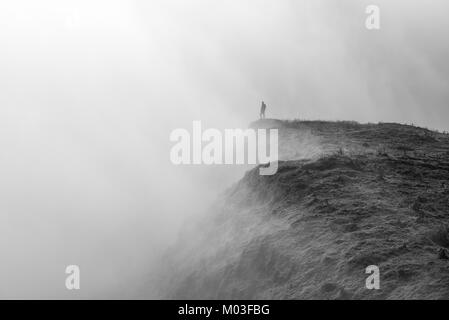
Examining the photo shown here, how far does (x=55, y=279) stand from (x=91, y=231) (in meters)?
24.7

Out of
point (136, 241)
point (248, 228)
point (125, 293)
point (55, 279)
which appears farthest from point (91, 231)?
point (248, 228)

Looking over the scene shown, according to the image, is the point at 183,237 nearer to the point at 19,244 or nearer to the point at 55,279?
the point at 55,279

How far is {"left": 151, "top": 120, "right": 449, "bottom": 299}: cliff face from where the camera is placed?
19562mm

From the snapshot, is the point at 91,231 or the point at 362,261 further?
the point at 91,231

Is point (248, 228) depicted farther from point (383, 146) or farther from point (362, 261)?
point (383, 146)

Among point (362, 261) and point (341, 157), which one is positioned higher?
point (341, 157)

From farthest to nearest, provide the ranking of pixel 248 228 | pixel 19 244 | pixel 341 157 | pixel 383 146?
pixel 19 244
pixel 383 146
pixel 341 157
pixel 248 228

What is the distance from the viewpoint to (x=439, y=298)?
15.7 metres

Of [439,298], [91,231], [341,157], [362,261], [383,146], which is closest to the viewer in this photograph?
[439,298]

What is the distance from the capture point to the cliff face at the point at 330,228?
19.6 metres

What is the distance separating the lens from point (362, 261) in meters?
20.1

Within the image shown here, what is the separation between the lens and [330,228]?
24.1 m

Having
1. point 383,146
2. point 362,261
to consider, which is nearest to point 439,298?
point 362,261

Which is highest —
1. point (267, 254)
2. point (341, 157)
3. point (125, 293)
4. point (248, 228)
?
point (341, 157)
